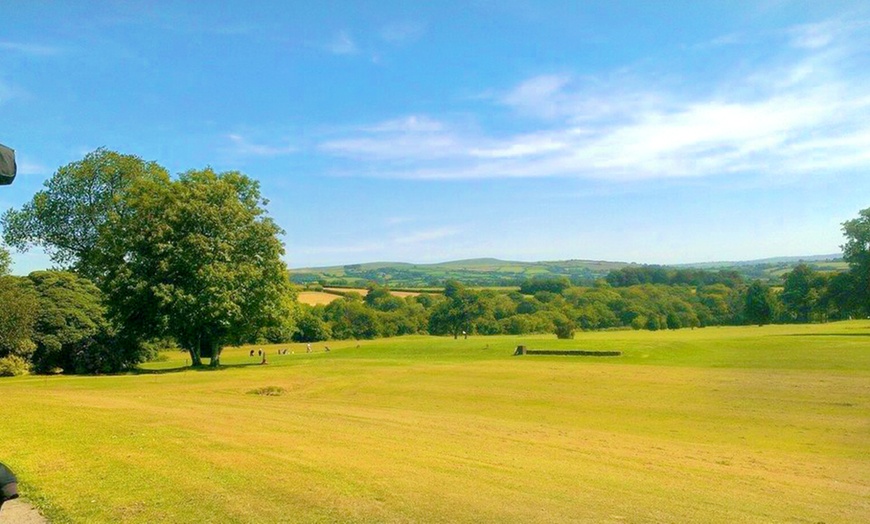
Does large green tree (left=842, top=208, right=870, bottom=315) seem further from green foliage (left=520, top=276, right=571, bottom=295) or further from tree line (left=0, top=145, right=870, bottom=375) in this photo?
green foliage (left=520, top=276, right=571, bottom=295)

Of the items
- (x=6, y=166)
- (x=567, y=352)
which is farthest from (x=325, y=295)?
(x=6, y=166)

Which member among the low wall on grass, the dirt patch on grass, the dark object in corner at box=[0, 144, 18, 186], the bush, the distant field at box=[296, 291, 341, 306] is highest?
the dark object in corner at box=[0, 144, 18, 186]

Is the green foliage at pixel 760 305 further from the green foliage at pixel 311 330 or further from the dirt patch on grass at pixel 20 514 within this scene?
the dirt patch on grass at pixel 20 514

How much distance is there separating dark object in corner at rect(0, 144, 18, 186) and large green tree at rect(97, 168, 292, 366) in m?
40.1

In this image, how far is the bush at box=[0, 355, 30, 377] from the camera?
42.0 meters

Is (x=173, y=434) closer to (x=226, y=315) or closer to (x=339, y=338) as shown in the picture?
(x=226, y=315)

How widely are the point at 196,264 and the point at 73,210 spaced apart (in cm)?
2486

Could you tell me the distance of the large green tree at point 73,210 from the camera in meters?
60.3

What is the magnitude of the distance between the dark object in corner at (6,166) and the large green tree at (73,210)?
6014 centimetres

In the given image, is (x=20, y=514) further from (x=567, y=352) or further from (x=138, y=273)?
(x=567, y=352)

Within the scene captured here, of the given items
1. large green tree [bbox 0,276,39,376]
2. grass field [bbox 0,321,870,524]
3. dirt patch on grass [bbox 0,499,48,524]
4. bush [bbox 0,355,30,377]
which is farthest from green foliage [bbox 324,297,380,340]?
dirt patch on grass [bbox 0,499,48,524]

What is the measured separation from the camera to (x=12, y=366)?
42.3 metres

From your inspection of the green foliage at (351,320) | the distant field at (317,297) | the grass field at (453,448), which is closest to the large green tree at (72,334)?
the grass field at (453,448)

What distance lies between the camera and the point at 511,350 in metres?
56.6
